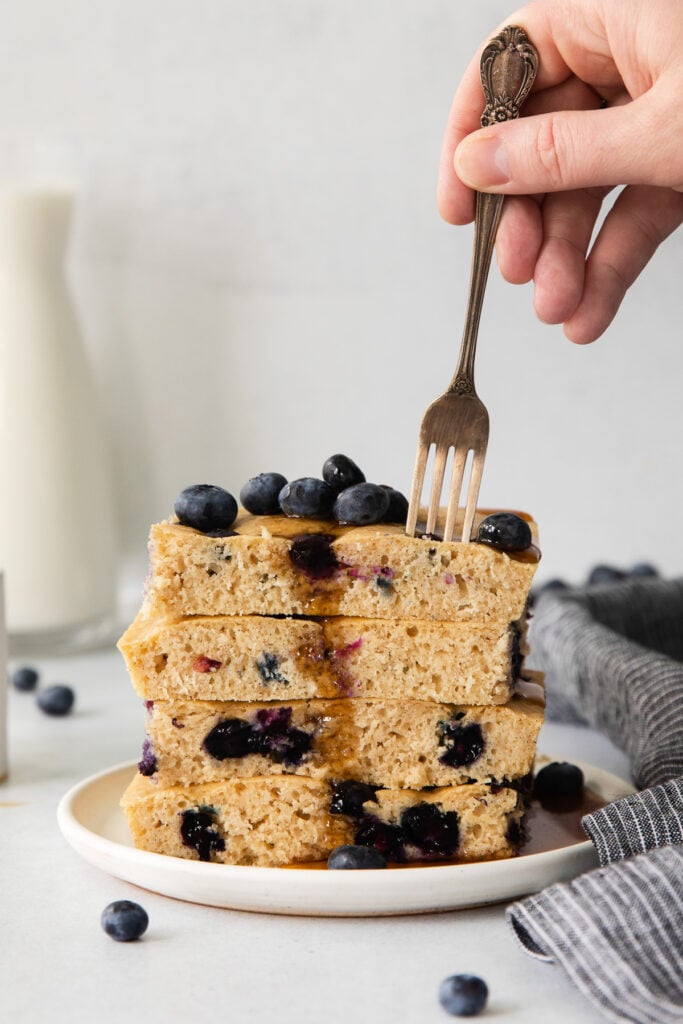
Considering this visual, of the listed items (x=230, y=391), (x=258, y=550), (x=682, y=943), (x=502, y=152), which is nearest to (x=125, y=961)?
(x=258, y=550)

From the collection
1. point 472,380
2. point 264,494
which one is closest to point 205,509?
point 264,494

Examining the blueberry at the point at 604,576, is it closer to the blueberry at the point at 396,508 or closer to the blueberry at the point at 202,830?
the blueberry at the point at 396,508

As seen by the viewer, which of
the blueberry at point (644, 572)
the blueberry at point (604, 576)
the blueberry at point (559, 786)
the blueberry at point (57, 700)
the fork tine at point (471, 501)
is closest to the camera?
the fork tine at point (471, 501)

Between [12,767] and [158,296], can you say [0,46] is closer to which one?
[158,296]

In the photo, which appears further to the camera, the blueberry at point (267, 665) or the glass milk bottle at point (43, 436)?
the glass milk bottle at point (43, 436)

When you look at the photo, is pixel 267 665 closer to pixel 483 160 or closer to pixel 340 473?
pixel 340 473

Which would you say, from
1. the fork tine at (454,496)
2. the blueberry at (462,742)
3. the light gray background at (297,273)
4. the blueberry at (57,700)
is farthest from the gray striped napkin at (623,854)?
the light gray background at (297,273)
